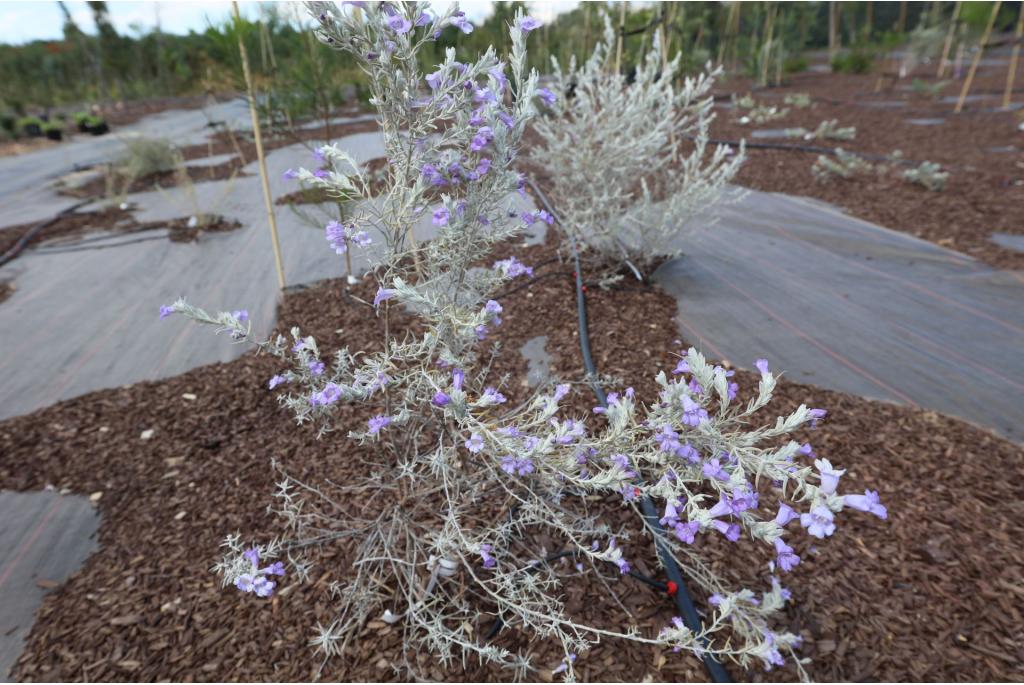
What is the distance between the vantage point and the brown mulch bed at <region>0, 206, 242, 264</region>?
5176 millimetres

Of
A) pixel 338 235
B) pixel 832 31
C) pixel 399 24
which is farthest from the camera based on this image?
pixel 832 31

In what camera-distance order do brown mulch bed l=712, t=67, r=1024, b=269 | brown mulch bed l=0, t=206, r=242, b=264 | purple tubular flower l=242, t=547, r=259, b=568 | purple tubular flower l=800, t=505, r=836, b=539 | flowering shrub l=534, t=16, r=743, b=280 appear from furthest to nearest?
1. brown mulch bed l=0, t=206, r=242, b=264
2. brown mulch bed l=712, t=67, r=1024, b=269
3. flowering shrub l=534, t=16, r=743, b=280
4. purple tubular flower l=242, t=547, r=259, b=568
5. purple tubular flower l=800, t=505, r=836, b=539

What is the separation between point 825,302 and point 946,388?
0.88 meters

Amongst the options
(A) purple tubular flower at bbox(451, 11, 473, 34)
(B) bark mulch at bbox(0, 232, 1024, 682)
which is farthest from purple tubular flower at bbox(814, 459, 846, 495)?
(A) purple tubular flower at bbox(451, 11, 473, 34)

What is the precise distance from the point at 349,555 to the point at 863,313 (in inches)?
120

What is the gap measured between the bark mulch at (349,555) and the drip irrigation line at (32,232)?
10.1 ft

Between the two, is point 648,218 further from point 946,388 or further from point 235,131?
point 235,131

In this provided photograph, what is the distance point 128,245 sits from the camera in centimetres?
495

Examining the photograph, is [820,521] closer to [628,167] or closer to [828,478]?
[828,478]

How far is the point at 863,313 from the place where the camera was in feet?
10.5

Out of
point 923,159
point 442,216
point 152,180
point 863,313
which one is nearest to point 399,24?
point 442,216

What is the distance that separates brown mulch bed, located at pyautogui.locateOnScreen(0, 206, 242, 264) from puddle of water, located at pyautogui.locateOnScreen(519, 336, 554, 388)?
12.1ft

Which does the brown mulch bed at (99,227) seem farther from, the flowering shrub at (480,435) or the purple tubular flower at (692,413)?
the purple tubular flower at (692,413)

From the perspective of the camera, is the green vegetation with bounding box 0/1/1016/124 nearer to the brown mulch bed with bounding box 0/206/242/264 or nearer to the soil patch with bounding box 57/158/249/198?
the soil patch with bounding box 57/158/249/198
